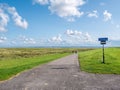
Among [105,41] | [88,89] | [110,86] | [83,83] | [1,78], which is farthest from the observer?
[105,41]

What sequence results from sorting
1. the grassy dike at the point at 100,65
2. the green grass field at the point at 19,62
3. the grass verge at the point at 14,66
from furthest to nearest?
the grassy dike at the point at 100,65 < the green grass field at the point at 19,62 < the grass verge at the point at 14,66

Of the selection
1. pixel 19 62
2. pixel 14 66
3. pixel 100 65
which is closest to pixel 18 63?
pixel 19 62

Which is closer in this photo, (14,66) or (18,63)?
(14,66)

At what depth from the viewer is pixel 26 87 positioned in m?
12.4

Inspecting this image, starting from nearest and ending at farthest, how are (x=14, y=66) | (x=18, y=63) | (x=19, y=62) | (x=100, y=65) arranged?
(x=100, y=65)
(x=14, y=66)
(x=18, y=63)
(x=19, y=62)

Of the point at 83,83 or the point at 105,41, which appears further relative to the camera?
the point at 105,41

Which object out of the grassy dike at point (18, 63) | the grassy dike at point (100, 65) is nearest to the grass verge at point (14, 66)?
the grassy dike at point (18, 63)

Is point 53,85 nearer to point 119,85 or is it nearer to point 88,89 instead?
point 88,89

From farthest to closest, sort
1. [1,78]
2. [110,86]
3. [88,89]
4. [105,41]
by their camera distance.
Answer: [105,41], [1,78], [110,86], [88,89]

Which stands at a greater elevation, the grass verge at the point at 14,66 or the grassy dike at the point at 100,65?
the grassy dike at the point at 100,65

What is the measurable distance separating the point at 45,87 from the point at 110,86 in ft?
12.9

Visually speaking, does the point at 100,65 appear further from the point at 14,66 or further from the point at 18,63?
the point at 18,63

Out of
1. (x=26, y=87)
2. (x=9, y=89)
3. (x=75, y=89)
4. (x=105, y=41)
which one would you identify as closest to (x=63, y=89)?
(x=75, y=89)

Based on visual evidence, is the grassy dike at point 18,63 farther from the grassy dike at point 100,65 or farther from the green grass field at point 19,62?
the grassy dike at point 100,65
